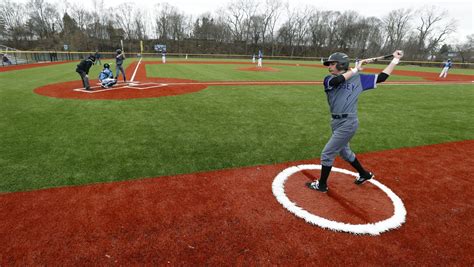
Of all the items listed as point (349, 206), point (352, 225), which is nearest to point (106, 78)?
point (349, 206)

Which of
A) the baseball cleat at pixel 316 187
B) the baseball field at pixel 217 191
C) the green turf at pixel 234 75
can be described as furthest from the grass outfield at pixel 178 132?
the green turf at pixel 234 75

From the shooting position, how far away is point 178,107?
9539mm

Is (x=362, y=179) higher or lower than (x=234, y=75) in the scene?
lower

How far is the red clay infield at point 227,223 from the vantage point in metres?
2.81

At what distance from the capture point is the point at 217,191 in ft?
13.5

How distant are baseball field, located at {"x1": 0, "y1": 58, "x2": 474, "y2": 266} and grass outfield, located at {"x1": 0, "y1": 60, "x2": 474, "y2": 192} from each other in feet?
0.16

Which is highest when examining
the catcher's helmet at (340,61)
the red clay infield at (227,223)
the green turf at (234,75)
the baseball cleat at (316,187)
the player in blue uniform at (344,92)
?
→ the catcher's helmet at (340,61)

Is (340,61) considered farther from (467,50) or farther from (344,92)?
(467,50)

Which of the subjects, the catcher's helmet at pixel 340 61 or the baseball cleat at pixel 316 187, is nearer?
the catcher's helmet at pixel 340 61

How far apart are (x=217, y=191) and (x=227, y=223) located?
836 mm

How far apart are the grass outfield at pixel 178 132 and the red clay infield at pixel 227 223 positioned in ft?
2.00

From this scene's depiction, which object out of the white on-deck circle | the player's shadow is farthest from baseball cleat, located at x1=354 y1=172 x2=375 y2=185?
the player's shadow

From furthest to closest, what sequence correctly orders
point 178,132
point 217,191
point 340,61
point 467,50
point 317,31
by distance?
point 317,31 → point 467,50 → point 178,132 → point 217,191 → point 340,61

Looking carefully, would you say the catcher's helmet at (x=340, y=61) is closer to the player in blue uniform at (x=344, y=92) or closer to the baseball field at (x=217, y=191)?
the player in blue uniform at (x=344, y=92)
